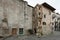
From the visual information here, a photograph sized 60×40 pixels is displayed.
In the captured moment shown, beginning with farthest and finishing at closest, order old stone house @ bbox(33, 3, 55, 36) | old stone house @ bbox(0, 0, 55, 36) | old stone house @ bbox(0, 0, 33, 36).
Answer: old stone house @ bbox(33, 3, 55, 36)
old stone house @ bbox(0, 0, 55, 36)
old stone house @ bbox(0, 0, 33, 36)

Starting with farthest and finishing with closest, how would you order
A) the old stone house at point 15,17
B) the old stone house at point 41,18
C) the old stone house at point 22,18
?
the old stone house at point 41,18
the old stone house at point 22,18
the old stone house at point 15,17

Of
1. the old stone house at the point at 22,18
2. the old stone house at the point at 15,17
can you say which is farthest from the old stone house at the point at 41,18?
the old stone house at the point at 15,17

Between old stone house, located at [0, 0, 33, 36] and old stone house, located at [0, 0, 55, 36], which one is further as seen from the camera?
→ old stone house, located at [0, 0, 55, 36]

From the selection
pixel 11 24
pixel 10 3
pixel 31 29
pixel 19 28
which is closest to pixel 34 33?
pixel 31 29

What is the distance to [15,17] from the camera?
94.8 ft

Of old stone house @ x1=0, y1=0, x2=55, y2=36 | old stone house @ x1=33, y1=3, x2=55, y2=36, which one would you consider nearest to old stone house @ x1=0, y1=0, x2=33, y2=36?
old stone house @ x1=0, y1=0, x2=55, y2=36

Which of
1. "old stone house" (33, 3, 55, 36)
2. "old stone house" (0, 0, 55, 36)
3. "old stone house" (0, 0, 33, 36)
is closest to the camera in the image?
"old stone house" (0, 0, 33, 36)

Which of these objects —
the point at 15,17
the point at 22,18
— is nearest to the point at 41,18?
the point at 22,18

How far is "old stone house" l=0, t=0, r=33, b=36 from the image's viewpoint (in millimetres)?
27188

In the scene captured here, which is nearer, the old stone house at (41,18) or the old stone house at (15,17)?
the old stone house at (15,17)

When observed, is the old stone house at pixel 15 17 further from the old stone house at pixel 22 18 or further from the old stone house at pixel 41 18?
the old stone house at pixel 41 18

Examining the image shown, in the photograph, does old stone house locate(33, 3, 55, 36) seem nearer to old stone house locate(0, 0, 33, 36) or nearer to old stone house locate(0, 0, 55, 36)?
old stone house locate(0, 0, 55, 36)

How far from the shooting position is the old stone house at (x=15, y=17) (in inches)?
1070

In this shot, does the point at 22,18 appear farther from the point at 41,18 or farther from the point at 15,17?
the point at 41,18
